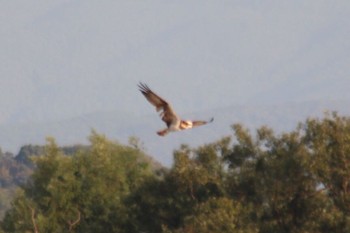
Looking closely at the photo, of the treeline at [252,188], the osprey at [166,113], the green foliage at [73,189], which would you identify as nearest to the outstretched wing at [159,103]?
the osprey at [166,113]

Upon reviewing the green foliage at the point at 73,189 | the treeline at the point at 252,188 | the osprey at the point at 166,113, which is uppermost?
the green foliage at the point at 73,189

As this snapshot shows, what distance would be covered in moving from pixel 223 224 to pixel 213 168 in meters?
5.37

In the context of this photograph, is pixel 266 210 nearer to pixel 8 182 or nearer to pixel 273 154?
pixel 273 154

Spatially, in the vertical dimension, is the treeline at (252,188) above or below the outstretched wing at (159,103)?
above

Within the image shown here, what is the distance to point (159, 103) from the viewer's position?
2109cm

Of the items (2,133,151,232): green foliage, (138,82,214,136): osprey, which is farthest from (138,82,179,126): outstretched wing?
(2,133,151,232): green foliage

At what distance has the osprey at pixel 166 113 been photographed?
68.8 ft

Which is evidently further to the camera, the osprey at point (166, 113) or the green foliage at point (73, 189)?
the green foliage at point (73, 189)

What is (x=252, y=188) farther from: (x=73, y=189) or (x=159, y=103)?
(x=73, y=189)

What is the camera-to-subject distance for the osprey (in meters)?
21.0

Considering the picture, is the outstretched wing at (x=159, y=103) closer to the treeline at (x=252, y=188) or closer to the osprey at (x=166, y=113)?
the osprey at (x=166, y=113)

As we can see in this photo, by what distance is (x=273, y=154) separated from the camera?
114 feet

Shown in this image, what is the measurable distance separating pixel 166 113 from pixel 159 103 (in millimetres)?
280

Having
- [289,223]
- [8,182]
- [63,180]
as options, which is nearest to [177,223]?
[289,223]
